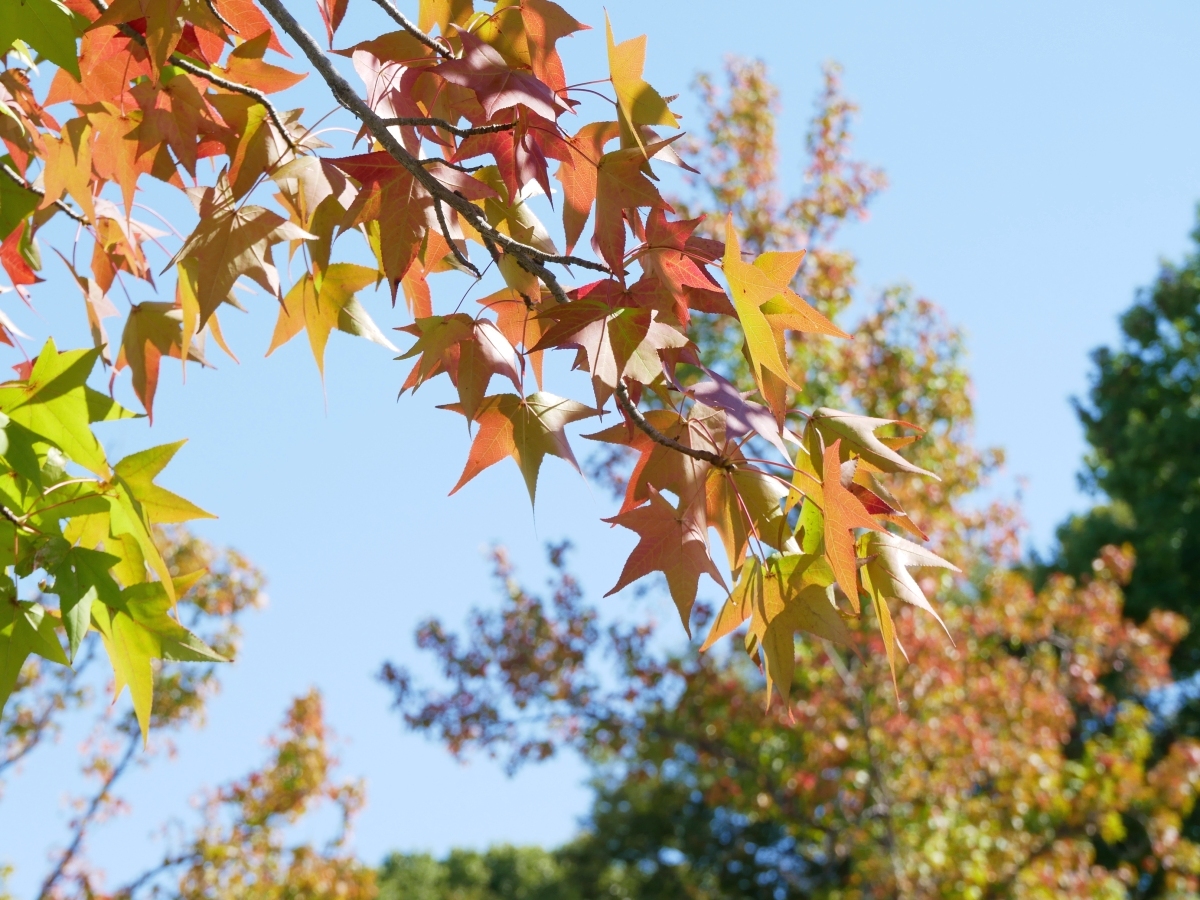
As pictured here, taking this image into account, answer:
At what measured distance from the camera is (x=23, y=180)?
1327 mm

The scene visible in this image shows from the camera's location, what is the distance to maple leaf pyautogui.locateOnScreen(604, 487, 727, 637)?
39.7 inches

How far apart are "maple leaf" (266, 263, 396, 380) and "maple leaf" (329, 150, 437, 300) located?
0.19 metres

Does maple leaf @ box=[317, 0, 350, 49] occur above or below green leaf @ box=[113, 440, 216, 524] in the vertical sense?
above

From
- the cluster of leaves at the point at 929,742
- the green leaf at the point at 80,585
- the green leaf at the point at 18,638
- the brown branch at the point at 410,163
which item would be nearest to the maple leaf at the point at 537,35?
the brown branch at the point at 410,163

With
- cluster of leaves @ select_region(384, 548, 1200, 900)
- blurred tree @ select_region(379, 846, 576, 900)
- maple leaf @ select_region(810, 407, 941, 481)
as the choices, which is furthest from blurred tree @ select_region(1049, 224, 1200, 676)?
maple leaf @ select_region(810, 407, 941, 481)

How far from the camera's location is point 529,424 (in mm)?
1061

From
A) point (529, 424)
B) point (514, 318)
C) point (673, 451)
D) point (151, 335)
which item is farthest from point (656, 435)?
point (151, 335)

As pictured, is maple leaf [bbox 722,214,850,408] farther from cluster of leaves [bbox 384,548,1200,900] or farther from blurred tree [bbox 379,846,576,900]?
blurred tree [bbox 379,846,576,900]

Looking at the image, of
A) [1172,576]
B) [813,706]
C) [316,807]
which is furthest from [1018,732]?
[1172,576]

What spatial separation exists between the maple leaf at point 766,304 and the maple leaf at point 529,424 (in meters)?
0.22

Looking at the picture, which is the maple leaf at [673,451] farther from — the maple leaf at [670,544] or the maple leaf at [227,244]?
the maple leaf at [227,244]

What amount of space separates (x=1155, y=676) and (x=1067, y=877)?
237 cm

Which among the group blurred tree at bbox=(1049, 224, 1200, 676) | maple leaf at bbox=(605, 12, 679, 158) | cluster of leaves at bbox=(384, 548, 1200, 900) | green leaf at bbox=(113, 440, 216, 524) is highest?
blurred tree at bbox=(1049, 224, 1200, 676)

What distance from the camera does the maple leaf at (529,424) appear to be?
1.06 metres
